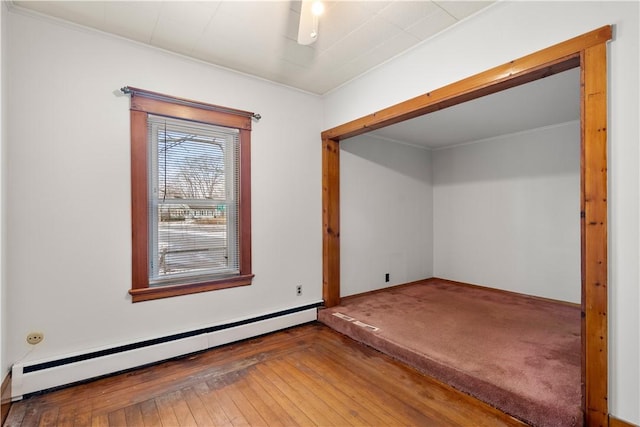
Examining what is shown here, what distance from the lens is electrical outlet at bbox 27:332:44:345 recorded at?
2.19 meters

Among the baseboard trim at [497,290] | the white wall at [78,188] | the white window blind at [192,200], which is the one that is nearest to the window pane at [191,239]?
the white window blind at [192,200]

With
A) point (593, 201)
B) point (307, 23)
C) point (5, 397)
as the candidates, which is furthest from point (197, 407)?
point (593, 201)

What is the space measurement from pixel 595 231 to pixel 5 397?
372 centimetres

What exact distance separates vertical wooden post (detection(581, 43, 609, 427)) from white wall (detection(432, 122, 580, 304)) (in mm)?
2898

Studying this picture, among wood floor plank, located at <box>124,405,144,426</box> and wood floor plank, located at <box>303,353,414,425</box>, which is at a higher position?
wood floor plank, located at <box>124,405,144,426</box>

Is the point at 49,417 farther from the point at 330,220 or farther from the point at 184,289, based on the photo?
the point at 330,220

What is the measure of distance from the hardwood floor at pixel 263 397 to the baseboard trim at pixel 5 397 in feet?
0.13

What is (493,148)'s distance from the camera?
191 inches

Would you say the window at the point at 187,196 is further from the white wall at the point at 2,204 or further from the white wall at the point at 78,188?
the white wall at the point at 2,204

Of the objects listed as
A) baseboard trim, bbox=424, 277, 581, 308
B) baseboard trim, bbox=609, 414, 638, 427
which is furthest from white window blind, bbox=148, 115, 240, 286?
baseboard trim, bbox=424, 277, 581, 308

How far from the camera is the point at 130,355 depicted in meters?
2.51

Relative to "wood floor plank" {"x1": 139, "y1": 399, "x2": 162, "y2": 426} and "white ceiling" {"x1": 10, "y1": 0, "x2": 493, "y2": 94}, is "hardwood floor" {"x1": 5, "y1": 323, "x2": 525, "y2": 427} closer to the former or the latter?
"wood floor plank" {"x1": 139, "y1": 399, "x2": 162, "y2": 426}

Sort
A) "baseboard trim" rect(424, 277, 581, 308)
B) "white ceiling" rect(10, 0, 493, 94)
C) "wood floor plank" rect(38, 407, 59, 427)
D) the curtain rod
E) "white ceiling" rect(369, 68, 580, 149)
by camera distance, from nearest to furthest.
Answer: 1. "wood floor plank" rect(38, 407, 59, 427)
2. "white ceiling" rect(10, 0, 493, 94)
3. the curtain rod
4. "white ceiling" rect(369, 68, 580, 149)
5. "baseboard trim" rect(424, 277, 581, 308)

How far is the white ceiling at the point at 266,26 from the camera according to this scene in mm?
2133
